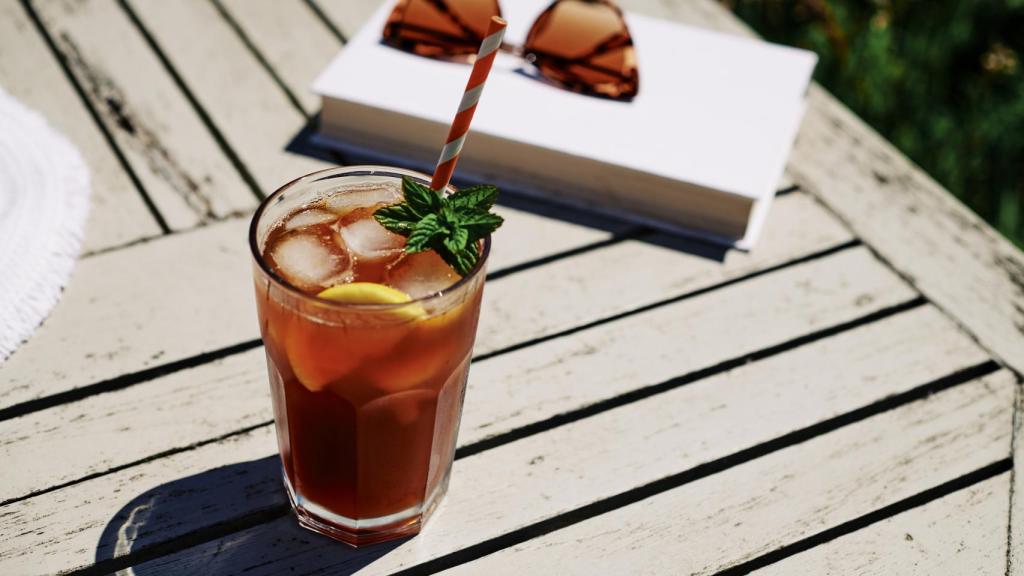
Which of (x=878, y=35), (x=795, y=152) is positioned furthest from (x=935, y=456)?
(x=878, y=35)

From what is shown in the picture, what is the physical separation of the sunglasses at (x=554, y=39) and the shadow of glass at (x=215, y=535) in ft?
2.31

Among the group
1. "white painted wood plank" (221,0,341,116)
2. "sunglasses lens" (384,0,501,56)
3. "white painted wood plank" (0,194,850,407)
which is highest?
"sunglasses lens" (384,0,501,56)

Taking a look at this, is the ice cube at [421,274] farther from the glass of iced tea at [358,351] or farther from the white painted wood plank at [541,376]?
the white painted wood plank at [541,376]

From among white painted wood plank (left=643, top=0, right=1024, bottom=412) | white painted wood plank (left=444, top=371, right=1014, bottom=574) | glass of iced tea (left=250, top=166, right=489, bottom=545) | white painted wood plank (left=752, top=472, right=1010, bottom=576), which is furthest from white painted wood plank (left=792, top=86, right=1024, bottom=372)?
glass of iced tea (left=250, top=166, right=489, bottom=545)

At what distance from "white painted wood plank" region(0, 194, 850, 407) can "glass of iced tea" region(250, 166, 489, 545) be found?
226mm

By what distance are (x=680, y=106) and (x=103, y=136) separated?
31.4 inches

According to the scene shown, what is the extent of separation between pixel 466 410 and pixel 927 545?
0.48 meters

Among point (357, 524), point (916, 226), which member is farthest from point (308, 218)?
point (916, 226)

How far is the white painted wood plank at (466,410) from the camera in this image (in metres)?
0.95

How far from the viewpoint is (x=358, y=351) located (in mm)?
816

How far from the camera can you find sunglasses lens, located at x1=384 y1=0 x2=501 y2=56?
1418 millimetres

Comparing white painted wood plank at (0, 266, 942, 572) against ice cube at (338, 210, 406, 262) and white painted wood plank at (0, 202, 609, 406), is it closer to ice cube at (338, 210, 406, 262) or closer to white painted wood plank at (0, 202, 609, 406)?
Result: white painted wood plank at (0, 202, 609, 406)

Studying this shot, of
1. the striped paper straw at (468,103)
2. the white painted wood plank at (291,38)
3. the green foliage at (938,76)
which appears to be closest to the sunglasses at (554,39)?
the white painted wood plank at (291,38)

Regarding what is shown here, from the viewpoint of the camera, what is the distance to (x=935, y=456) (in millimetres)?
1081
